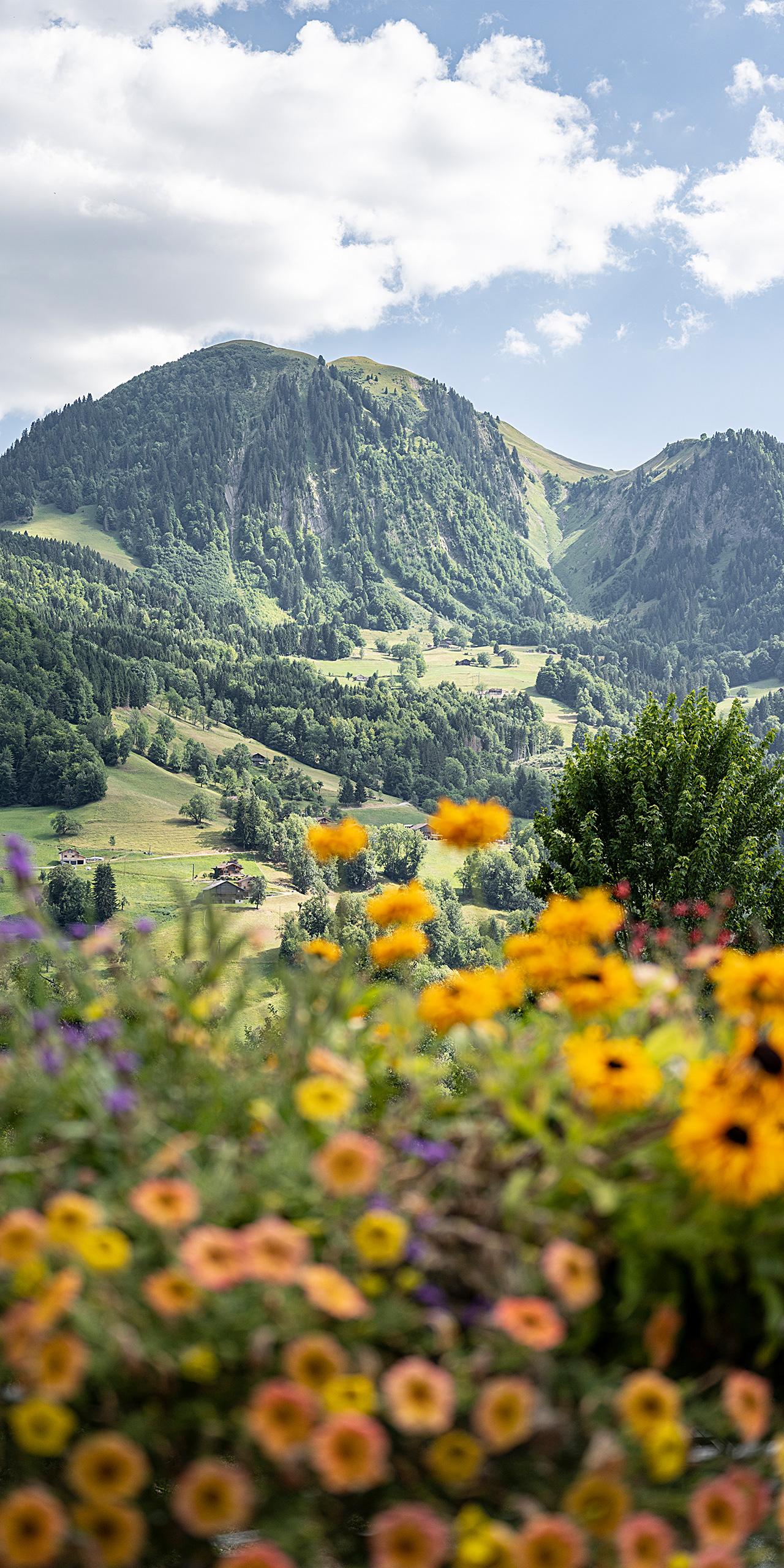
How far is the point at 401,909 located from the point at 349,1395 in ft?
5.32

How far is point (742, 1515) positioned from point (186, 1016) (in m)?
1.46

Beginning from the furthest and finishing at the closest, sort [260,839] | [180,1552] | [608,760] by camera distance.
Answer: [260,839] < [608,760] < [180,1552]

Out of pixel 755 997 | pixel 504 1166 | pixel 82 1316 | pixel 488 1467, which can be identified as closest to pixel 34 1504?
pixel 82 1316

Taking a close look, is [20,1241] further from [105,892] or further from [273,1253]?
[105,892]

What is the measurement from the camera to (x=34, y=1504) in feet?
4.54

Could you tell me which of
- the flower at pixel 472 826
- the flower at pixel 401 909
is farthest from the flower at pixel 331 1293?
the flower at pixel 472 826

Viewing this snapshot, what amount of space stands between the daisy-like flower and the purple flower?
504 mm

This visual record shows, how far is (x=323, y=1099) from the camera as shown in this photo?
5.78 ft

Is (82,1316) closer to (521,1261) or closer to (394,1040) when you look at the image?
(521,1261)

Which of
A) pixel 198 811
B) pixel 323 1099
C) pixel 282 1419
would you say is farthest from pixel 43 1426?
pixel 198 811

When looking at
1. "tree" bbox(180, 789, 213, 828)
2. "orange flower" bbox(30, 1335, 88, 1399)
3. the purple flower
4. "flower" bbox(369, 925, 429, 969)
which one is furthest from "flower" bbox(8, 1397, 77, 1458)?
"tree" bbox(180, 789, 213, 828)

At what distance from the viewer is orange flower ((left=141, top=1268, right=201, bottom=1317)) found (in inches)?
56.4

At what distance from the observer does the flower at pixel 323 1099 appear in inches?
68.2

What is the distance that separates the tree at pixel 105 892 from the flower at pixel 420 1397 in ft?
300
